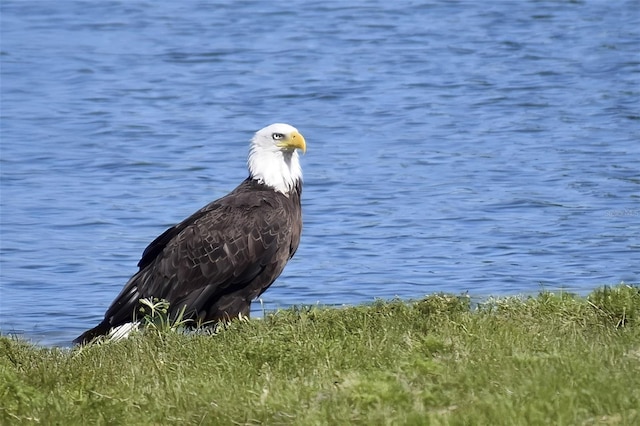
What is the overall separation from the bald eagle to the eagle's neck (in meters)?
0.20

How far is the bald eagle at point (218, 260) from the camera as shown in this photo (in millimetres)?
10789

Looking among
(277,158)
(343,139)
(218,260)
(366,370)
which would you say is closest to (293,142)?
(277,158)

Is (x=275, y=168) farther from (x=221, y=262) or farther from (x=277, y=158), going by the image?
(x=221, y=262)

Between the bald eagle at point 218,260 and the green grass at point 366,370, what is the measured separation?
1.84 meters

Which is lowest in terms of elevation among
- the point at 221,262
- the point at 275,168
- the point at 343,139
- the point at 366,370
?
the point at 343,139

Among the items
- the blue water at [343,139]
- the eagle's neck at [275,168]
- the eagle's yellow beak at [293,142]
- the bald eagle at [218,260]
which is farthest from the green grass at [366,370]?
the blue water at [343,139]

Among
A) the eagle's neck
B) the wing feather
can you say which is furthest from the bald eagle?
the eagle's neck

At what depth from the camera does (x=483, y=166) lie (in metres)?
18.1

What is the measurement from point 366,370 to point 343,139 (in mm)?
13197

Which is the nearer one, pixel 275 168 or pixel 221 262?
pixel 221 262

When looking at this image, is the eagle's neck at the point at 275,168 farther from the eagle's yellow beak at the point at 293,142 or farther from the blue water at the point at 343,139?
the blue water at the point at 343,139

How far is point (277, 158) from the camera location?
1140 centimetres

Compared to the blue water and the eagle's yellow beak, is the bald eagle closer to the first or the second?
the eagle's yellow beak

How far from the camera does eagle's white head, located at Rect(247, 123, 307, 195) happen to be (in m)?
11.3
